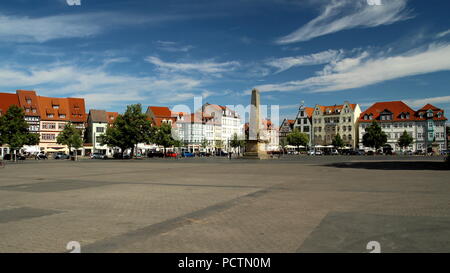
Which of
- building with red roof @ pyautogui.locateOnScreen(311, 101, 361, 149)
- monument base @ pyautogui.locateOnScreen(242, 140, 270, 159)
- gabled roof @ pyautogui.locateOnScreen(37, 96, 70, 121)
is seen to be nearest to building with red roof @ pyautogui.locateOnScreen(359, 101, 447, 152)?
building with red roof @ pyautogui.locateOnScreen(311, 101, 361, 149)

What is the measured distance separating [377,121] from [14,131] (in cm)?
8839

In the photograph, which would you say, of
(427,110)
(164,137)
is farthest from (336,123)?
(164,137)

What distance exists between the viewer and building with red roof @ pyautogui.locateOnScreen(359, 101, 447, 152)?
3642 inches

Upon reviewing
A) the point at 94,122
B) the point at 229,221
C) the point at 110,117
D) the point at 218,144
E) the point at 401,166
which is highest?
the point at 110,117

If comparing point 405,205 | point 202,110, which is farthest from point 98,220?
point 202,110

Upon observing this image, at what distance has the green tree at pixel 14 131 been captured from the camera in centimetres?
6010

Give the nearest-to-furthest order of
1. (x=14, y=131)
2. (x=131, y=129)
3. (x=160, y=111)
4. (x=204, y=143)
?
(x=14, y=131) < (x=131, y=129) < (x=204, y=143) < (x=160, y=111)

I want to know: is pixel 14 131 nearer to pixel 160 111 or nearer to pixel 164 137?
pixel 164 137

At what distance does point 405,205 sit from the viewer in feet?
30.9

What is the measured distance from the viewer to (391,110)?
99.9 metres

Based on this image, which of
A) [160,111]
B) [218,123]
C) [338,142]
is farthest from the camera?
[218,123]

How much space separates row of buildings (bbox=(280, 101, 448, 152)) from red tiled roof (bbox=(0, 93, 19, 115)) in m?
73.9
